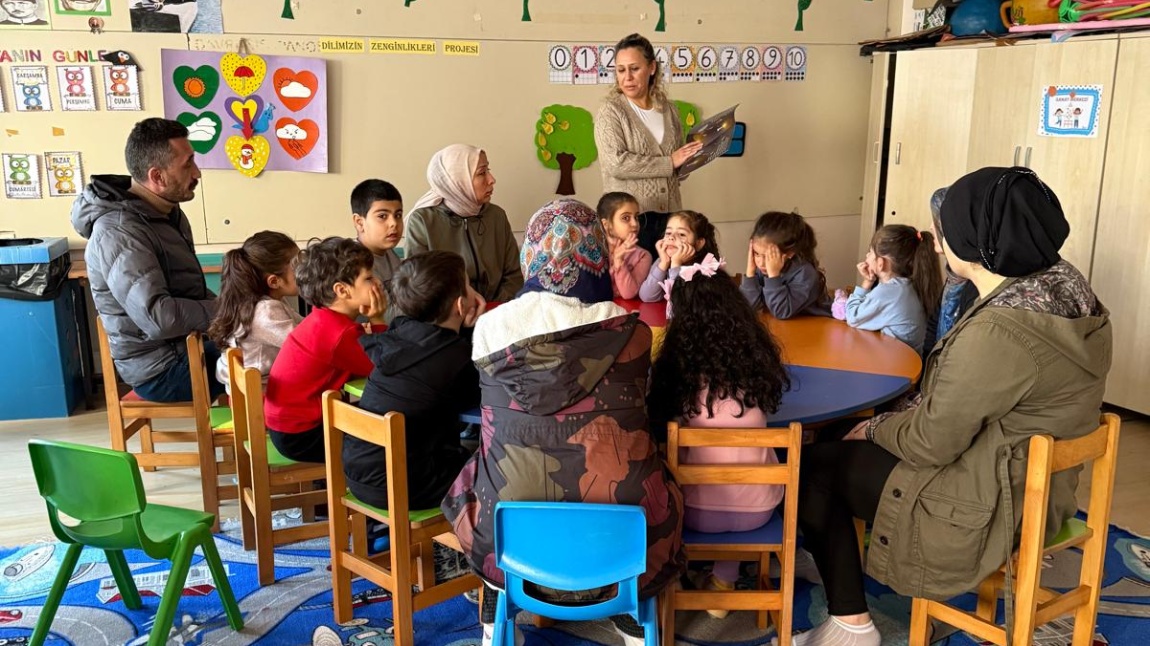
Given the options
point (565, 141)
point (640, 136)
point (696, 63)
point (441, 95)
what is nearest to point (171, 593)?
point (640, 136)

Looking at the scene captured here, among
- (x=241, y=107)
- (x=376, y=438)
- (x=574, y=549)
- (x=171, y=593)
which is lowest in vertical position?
(x=171, y=593)

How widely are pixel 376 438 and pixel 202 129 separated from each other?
2.81 meters

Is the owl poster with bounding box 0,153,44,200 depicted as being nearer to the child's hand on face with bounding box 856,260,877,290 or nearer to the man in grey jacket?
the man in grey jacket

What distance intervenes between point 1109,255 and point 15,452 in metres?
4.68

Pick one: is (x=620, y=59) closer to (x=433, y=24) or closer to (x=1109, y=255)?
(x=433, y=24)

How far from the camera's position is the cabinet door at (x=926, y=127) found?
4.91m

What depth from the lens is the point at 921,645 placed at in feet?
8.04

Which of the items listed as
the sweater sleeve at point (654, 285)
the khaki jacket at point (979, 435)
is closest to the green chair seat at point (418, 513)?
the khaki jacket at point (979, 435)

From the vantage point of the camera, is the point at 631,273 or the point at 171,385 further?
the point at 631,273

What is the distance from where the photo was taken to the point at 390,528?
238 centimetres

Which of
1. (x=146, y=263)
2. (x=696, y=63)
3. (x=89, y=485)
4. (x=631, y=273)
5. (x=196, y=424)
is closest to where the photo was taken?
(x=89, y=485)

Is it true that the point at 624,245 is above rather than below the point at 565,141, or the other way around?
below

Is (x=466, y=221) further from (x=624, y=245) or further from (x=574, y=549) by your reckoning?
(x=574, y=549)

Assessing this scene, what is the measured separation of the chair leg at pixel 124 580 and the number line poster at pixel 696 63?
3216mm
